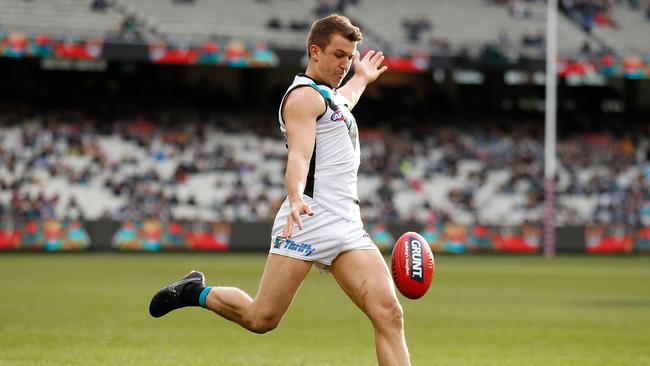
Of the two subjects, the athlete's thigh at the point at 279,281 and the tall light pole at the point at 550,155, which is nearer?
the athlete's thigh at the point at 279,281

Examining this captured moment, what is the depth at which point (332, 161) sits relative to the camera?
7.55 meters

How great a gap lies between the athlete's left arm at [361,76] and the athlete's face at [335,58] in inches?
25.7

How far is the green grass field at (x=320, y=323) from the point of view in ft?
37.5

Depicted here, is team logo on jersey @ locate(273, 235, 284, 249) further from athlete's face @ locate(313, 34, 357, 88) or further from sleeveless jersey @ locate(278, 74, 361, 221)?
athlete's face @ locate(313, 34, 357, 88)

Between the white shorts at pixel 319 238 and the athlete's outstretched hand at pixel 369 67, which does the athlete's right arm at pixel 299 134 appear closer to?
the white shorts at pixel 319 238

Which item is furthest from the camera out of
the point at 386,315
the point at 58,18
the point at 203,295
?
the point at 58,18

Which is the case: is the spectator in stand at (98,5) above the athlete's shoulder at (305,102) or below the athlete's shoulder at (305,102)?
above

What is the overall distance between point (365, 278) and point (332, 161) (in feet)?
2.67

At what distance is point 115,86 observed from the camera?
45750 millimetres

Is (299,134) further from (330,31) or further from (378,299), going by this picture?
(378,299)

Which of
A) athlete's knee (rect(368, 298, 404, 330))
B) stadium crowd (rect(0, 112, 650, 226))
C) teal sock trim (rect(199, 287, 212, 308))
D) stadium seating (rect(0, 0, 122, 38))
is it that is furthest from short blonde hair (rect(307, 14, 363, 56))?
stadium seating (rect(0, 0, 122, 38))

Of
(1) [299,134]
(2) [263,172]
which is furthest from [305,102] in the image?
(2) [263,172]

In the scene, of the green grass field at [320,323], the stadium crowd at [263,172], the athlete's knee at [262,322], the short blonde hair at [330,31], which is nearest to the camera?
the short blonde hair at [330,31]

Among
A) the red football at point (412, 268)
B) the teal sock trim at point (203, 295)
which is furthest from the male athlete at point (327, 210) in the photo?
the teal sock trim at point (203, 295)
